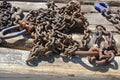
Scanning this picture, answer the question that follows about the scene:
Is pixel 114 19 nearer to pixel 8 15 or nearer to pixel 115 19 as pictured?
pixel 115 19

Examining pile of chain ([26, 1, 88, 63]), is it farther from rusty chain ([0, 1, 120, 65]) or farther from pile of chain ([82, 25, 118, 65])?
pile of chain ([82, 25, 118, 65])

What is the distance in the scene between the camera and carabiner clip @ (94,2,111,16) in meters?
3.12

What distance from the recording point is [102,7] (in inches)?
125

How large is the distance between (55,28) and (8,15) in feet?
1.27

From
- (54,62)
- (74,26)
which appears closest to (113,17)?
(74,26)

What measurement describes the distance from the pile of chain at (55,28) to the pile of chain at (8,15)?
0.28 feet

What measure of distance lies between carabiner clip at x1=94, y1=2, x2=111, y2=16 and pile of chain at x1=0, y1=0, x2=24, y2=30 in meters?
0.60

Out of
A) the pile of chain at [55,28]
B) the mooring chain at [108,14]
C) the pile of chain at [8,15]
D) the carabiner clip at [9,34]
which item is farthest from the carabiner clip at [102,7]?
the carabiner clip at [9,34]

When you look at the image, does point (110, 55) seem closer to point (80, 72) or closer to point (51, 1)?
point (80, 72)

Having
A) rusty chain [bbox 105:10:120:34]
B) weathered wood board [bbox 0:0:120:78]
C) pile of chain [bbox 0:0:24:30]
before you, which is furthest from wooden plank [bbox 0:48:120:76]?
rusty chain [bbox 105:10:120:34]

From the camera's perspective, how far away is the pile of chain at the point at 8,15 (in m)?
2.80

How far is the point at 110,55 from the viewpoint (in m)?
2.53

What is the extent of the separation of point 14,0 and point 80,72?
1078mm

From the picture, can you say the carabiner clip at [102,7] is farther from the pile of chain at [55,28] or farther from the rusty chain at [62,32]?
the pile of chain at [55,28]
